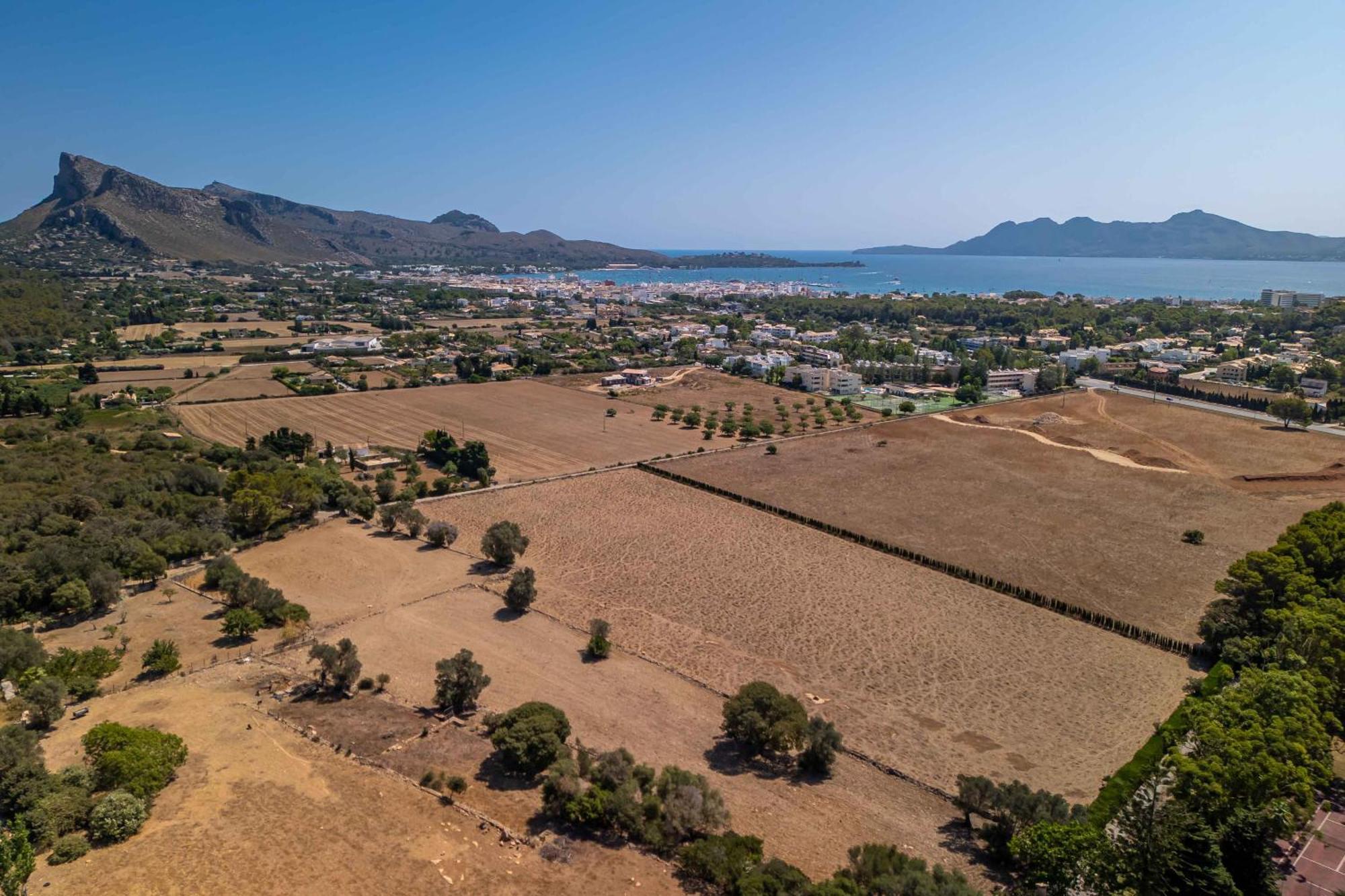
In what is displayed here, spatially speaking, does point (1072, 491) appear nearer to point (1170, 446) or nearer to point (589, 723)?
point (1170, 446)

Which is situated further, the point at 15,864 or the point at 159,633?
the point at 159,633

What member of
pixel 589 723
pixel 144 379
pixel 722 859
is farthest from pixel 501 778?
pixel 144 379

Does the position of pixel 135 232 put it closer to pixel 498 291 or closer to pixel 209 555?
pixel 498 291

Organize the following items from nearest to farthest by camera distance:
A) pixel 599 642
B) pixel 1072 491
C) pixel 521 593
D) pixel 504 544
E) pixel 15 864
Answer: pixel 15 864 < pixel 599 642 < pixel 521 593 < pixel 504 544 < pixel 1072 491

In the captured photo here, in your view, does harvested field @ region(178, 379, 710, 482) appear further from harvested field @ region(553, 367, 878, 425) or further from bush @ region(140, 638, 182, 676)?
bush @ region(140, 638, 182, 676)

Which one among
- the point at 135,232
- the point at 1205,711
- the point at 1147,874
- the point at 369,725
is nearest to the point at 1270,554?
the point at 1205,711

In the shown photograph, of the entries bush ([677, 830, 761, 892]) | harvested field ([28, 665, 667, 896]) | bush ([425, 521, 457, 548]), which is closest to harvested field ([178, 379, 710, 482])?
bush ([425, 521, 457, 548])
